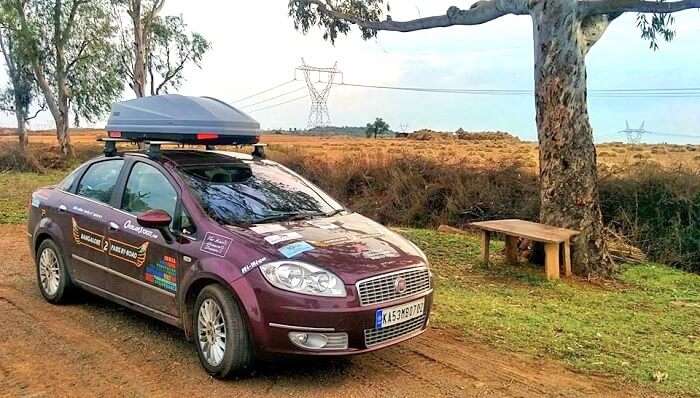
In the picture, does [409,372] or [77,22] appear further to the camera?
[77,22]

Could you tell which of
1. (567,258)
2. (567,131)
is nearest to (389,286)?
(567,258)

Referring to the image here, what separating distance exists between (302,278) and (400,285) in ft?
2.46

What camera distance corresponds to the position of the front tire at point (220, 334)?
14.8 ft

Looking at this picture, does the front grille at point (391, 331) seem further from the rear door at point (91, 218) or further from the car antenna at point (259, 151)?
the rear door at point (91, 218)

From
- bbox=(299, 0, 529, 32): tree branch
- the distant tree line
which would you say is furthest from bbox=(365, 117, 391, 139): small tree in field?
bbox=(299, 0, 529, 32): tree branch

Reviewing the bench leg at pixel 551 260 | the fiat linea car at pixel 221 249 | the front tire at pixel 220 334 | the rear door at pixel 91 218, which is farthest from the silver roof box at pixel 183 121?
the bench leg at pixel 551 260

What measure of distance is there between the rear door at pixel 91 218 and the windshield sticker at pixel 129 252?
153 millimetres

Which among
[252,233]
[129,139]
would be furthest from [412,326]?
[129,139]

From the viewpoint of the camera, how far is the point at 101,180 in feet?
20.8

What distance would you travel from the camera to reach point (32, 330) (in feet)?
19.0

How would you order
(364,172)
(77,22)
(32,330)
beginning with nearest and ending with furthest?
(32,330), (364,172), (77,22)

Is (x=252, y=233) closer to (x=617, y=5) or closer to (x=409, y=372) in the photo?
(x=409, y=372)

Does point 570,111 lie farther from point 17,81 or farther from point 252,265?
point 17,81

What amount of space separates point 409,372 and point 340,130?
5847 cm
